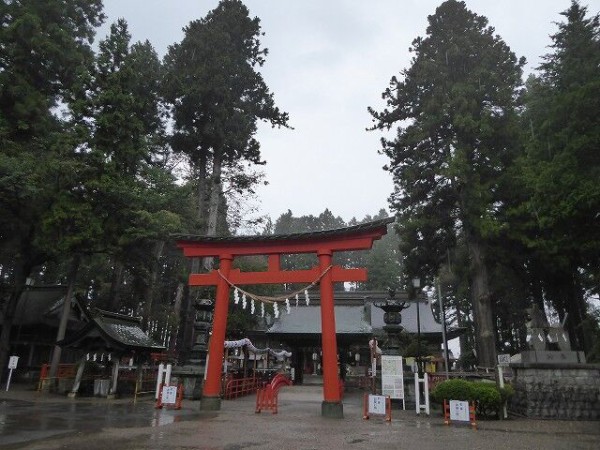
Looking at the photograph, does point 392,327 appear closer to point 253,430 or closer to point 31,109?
point 253,430

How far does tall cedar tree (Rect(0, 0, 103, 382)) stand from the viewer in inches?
659

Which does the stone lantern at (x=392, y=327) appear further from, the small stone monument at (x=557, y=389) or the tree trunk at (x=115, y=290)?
the tree trunk at (x=115, y=290)

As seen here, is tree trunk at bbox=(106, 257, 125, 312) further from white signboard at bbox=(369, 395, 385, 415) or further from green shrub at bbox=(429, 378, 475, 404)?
green shrub at bbox=(429, 378, 475, 404)

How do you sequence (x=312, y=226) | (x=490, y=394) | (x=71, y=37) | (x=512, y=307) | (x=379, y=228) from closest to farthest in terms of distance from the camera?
(x=490, y=394)
(x=379, y=228)
(x=71, y=37)
(x=512, y=307)
(x=312, y=226)

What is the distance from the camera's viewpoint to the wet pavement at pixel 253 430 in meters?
7.21

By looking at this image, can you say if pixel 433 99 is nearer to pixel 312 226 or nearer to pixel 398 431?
pixel 398 431

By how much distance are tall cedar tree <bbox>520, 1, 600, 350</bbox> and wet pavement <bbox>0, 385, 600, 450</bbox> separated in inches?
275

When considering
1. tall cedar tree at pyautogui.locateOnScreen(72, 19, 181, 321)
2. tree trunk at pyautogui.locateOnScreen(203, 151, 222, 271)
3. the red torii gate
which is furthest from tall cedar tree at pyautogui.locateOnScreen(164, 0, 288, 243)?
the red torii gate

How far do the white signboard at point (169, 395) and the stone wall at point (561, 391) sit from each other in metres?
10.4

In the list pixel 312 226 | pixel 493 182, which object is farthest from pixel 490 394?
pixel 312 226

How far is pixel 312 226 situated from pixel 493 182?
208ft

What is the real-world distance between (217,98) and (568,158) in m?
16.1

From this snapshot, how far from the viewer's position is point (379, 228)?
12109 millimetres

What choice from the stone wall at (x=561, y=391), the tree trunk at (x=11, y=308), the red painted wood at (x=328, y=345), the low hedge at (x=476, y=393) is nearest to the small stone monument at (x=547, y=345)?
the stone wall at (x=561, y=391)
